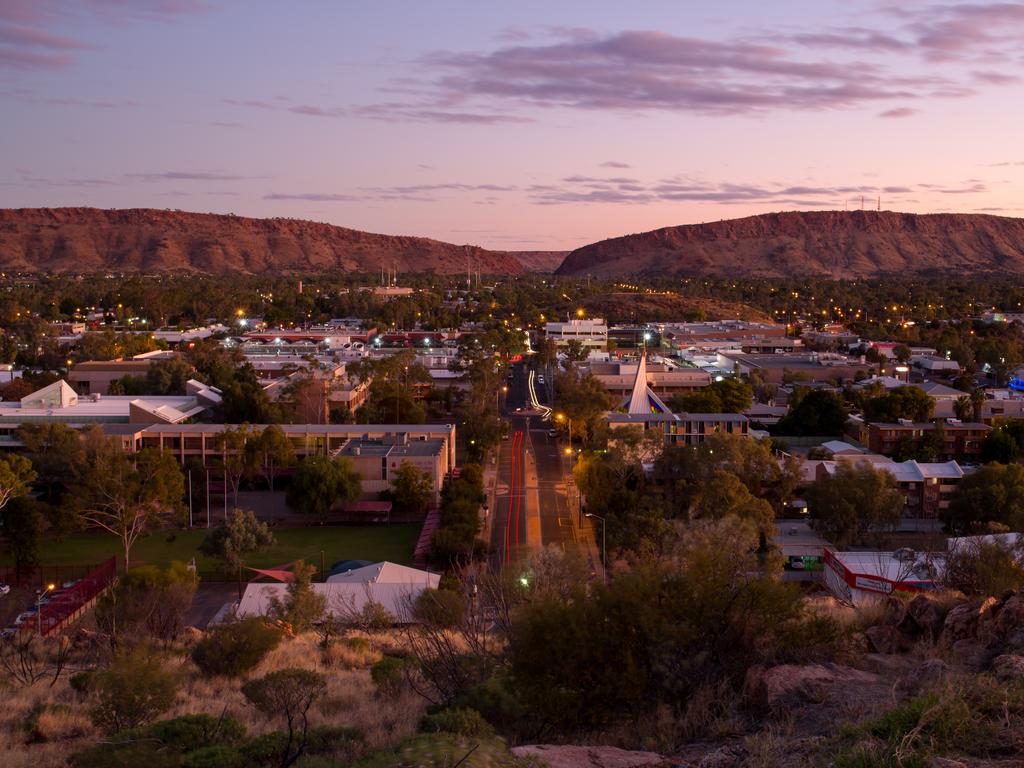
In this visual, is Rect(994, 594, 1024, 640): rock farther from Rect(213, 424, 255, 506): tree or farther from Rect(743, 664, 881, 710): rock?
Rect(213, 424, 255, 506): tree

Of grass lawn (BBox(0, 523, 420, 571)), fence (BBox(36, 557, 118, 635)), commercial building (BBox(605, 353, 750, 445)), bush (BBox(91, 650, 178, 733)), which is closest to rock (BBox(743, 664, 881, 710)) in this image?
bush (BBox(91, 650, 178, 733))

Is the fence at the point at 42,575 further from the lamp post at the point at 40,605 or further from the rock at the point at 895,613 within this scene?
the rock at the point at 895,613

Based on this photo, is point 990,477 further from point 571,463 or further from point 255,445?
point 255,445

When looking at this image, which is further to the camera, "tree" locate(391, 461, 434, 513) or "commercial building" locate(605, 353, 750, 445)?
"commercial building" locate(605, 353, 750, 445)

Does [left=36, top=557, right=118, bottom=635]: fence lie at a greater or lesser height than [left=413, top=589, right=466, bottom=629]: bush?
lesser

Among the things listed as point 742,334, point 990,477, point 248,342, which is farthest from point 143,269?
point 990,477

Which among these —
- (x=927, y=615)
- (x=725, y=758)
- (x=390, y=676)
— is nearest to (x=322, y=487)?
(x=390, y=676)
